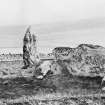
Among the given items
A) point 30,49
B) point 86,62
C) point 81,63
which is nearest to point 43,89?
point 30,49

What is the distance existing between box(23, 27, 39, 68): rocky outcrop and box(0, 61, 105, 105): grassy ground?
0.23m

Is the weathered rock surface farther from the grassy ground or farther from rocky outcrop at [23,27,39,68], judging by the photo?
rocky outcrop at [23,27,39,68]

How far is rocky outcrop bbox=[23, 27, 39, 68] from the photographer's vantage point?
19.1ft

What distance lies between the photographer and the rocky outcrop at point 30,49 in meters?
5.82

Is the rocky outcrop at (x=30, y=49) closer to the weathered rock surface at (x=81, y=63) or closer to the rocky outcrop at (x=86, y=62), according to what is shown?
the weathered rock surface at (x=81, y=63)

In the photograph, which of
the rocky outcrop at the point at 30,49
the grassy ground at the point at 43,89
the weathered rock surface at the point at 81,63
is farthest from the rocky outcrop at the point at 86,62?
the rocky outcrop at the point at 30,49

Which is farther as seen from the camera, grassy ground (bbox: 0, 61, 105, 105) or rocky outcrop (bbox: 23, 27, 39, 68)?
rocky outcrop (bbox: 23, 27, 39, 68)

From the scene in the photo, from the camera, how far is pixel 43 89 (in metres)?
5.82

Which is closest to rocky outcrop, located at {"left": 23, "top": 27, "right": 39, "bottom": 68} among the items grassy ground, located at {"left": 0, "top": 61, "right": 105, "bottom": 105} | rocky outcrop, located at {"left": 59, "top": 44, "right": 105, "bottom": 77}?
grassy ground, located at {"left": 0, "top": 61, "right": 105, "bottom": 105}

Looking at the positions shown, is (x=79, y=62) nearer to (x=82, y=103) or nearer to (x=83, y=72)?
(x=83, y=72)

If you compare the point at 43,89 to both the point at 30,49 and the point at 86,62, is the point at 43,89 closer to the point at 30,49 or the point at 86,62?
the point at 30,49

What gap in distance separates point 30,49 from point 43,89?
109 cm

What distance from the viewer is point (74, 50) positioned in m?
5.94

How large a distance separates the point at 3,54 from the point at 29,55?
67cm
